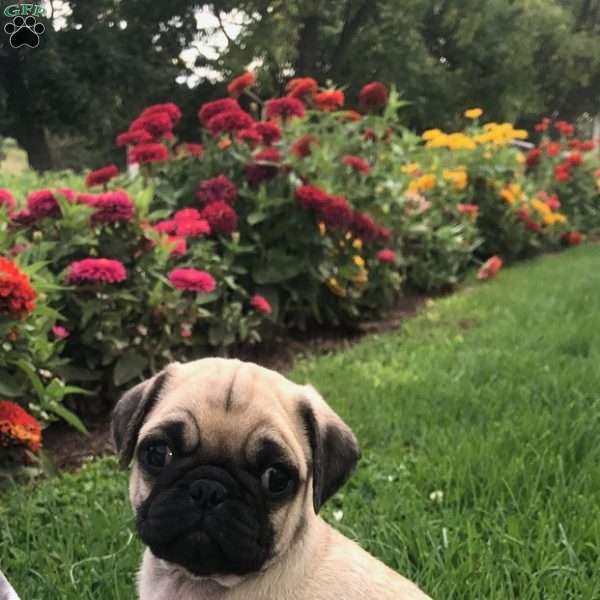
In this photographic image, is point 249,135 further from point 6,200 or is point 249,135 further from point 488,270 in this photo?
point 488,270

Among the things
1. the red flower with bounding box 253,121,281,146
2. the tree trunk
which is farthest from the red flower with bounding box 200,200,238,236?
the tree trunk

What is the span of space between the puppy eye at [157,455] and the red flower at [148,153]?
4.17m

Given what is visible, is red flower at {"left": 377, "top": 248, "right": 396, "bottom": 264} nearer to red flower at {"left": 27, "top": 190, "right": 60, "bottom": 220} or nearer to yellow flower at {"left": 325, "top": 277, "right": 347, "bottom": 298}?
yellow flower at {"left": 325, "top": 277, "right": 347, "bottom": 298}

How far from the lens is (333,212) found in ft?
20.8

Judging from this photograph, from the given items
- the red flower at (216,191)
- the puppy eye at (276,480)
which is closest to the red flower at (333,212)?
the red flower at (216,191)

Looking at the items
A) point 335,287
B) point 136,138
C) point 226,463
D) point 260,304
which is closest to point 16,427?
point 226,463

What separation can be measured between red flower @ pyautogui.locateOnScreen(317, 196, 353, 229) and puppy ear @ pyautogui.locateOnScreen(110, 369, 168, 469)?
4.01 m

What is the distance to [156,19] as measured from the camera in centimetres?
2278

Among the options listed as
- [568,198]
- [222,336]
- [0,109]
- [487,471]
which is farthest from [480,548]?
[0,109]

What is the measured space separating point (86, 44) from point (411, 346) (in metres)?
16.6

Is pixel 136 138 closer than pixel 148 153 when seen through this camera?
No

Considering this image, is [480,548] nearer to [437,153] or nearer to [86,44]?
[437,153]

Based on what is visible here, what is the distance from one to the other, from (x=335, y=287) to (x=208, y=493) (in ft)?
16.9

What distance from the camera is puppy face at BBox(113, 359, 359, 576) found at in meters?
2.13
